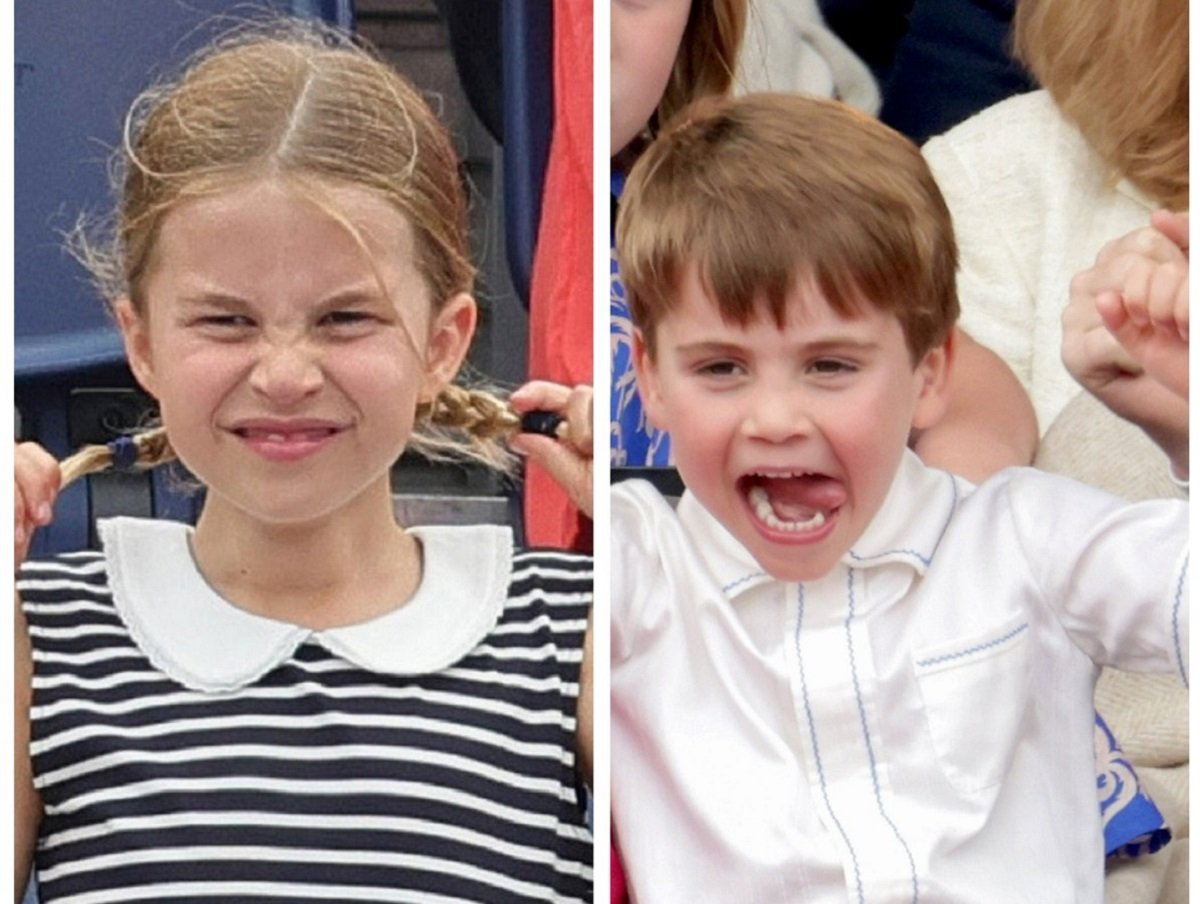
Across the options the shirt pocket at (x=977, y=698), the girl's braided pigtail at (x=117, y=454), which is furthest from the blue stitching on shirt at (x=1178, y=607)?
the girl's braided pigtail at (x=117, y=454)

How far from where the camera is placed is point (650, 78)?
56.9 inches

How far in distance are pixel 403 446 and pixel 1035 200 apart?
0.51 m

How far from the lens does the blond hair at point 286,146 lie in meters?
1.41

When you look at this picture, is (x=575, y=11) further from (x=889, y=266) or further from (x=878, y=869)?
(x=878, y=869)

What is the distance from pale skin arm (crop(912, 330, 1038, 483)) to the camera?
4.72 feet

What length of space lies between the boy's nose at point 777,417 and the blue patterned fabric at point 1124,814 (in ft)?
1.05

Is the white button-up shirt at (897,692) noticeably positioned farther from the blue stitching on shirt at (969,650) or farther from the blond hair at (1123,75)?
the blond hair at (1123,75)

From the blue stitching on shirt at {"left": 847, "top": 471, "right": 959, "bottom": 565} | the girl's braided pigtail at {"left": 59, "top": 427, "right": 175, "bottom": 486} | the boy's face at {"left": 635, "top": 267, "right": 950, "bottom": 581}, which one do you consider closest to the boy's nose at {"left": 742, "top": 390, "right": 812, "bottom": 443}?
the boy's face at {"left": 635, "top": 267, "right": 950, "bottom": 581}

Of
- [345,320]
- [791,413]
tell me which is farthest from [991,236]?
[345,320]

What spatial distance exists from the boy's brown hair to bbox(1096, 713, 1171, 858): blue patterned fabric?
0.34 m

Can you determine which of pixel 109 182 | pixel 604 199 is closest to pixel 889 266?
pixel 604 199

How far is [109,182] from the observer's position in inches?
56.1

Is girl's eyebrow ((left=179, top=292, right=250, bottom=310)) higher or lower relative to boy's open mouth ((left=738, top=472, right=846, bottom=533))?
higher

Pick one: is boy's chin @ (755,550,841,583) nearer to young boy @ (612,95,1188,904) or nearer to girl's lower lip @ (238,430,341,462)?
young boy @ (612,95,1188,904)
